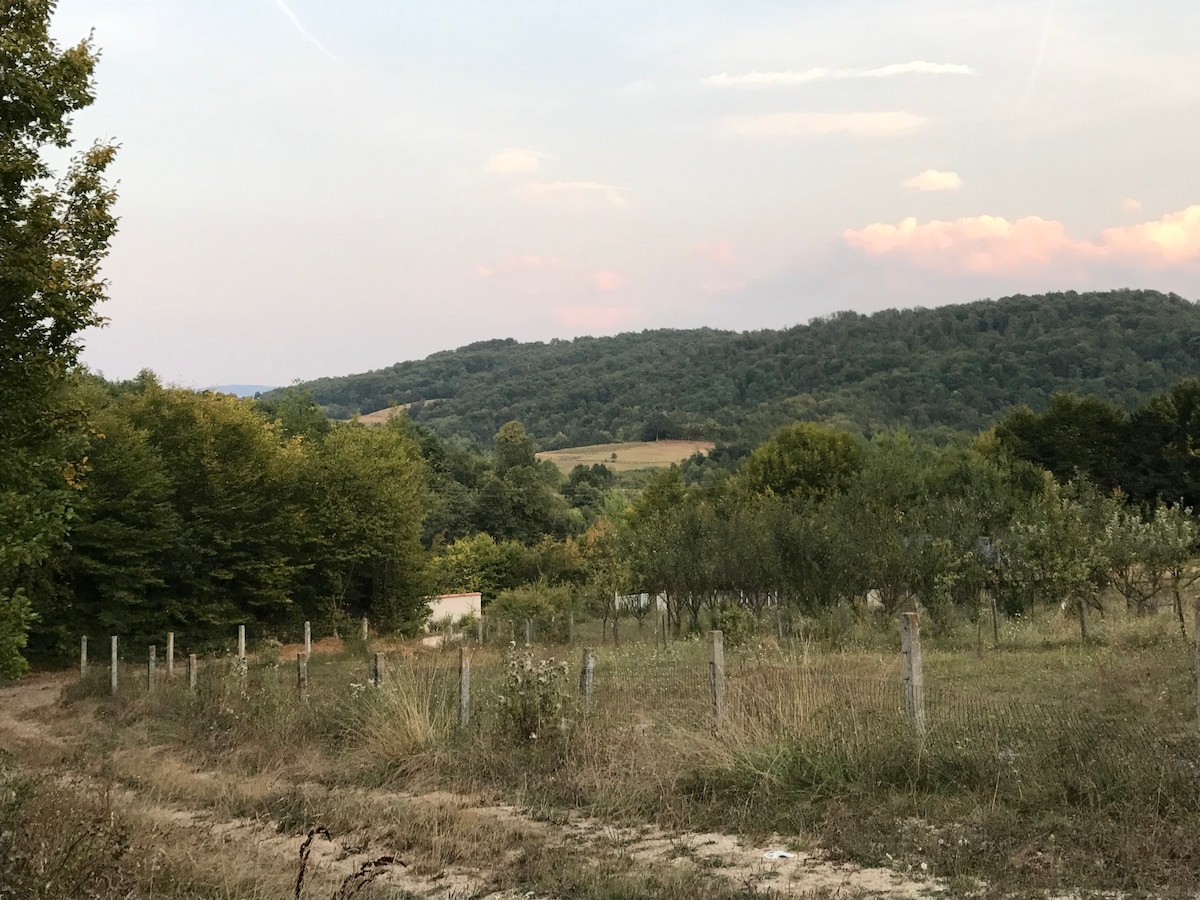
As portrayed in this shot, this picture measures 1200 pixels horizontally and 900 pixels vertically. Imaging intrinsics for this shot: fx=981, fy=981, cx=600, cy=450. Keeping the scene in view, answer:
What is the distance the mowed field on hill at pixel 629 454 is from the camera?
103312 millimetres

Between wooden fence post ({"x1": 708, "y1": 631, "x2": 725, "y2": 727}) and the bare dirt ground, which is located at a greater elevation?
wooden fence post ({"x1": 708, "y1": 631, "x2": 725, "y2": 727})

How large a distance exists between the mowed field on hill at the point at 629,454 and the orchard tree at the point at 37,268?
3540 inches

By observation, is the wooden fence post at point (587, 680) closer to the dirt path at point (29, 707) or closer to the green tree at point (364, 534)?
the dirt path at point (29, 707)

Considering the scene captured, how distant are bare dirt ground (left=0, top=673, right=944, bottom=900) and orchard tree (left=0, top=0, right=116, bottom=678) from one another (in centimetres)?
308

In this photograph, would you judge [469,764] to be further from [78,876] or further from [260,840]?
[78,876]

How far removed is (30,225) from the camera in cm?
987

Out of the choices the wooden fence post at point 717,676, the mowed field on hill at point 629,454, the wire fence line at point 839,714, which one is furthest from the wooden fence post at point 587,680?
the mowed field on hill at point 629,454

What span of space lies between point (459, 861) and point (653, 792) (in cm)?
186

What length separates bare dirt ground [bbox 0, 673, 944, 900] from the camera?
5895mm

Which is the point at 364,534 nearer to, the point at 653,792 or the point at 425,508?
the point at 425,508

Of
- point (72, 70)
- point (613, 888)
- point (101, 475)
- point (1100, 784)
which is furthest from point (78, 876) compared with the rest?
point (101, 475)

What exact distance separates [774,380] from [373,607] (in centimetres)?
7992

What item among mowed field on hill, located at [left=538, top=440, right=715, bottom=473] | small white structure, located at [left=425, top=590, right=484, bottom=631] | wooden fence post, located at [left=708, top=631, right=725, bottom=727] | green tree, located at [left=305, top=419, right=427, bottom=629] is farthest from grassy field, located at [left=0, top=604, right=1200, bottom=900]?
mowed field on hill, located at [left=538, top=440, right=715, bottom=473]

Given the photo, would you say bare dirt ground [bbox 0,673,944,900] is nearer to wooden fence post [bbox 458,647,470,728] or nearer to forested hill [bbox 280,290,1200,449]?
wooden fence post [bbox 458,647,470,728]
